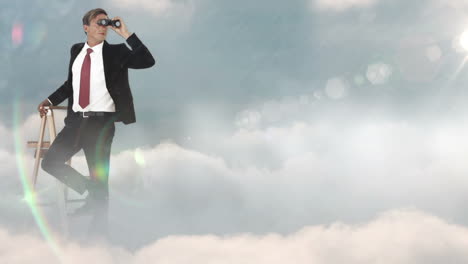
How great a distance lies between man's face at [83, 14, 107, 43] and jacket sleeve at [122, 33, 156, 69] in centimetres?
33

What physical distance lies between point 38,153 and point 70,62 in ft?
5.19

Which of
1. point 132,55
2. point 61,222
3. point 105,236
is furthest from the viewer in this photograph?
point 61,222

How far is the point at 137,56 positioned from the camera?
537 centimetres

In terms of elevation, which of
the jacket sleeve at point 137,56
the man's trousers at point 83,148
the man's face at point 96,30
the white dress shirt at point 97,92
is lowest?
the man's trousers at point 83,148

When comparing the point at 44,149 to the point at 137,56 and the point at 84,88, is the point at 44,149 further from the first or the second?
the point at 137,56

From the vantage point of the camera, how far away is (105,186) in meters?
5.76

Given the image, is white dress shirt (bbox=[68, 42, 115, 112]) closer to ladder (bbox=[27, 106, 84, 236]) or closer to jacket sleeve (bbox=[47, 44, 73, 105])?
jacket sleeve (bbox=[47, 44, 73, 105])

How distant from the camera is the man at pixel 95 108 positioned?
5.52m

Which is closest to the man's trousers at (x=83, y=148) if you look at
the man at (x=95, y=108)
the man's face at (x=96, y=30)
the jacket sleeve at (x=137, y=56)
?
the man at (x=95, y=108)

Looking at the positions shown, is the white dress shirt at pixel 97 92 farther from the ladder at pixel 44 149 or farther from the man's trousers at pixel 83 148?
the ladder at pixel 44 149

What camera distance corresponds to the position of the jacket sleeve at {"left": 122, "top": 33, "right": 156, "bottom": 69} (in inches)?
208

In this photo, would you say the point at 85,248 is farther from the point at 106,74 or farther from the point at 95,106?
the point at 106,74

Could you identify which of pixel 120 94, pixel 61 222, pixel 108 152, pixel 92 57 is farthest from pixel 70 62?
pixel 61 222

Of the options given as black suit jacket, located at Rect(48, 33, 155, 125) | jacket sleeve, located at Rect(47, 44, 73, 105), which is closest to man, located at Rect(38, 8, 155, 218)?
black suit jacket, located at Rect(48, 33, 155, 125)
